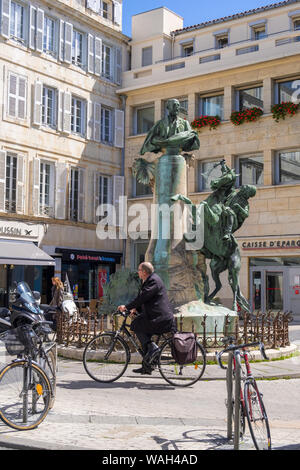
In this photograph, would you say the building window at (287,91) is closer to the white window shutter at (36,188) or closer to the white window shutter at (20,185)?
the white window shutter at (36,188)

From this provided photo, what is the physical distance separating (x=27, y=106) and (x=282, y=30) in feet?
37.4

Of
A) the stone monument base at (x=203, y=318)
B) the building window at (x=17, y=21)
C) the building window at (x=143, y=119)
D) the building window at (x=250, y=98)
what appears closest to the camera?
the stone monument base at (x=203, y=318)

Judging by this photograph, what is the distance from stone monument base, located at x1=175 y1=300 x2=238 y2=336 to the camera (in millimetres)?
11555

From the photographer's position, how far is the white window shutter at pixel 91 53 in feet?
105

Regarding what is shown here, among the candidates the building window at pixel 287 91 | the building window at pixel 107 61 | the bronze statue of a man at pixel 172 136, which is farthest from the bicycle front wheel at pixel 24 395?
the building window at pixel 107 61

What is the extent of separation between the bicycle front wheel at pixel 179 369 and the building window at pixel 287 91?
A: 21.1m

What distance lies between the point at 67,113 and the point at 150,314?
75.7ft

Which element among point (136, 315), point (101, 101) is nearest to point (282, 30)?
point (101, 101)

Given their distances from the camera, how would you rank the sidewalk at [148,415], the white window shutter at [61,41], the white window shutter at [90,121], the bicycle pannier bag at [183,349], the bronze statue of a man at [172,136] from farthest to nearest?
the white window shutter at [90,121], the white window shutter at [61,41], the bronze statue of a man at [172,136], the bicycle pannier bag at [183,349], the sidewalk at [148,415]

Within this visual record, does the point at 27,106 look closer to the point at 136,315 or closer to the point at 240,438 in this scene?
the point at 136,315

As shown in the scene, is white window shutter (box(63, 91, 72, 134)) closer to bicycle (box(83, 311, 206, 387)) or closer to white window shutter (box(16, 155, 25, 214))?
white window shutter (box(16, 155, 25, 214))

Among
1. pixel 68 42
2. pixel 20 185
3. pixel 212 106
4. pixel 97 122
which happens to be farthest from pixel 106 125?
pixel 20 185

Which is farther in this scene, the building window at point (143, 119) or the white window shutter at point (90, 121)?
the building window at point (143, 119)

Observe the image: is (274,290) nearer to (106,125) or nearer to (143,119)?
(143,119)
